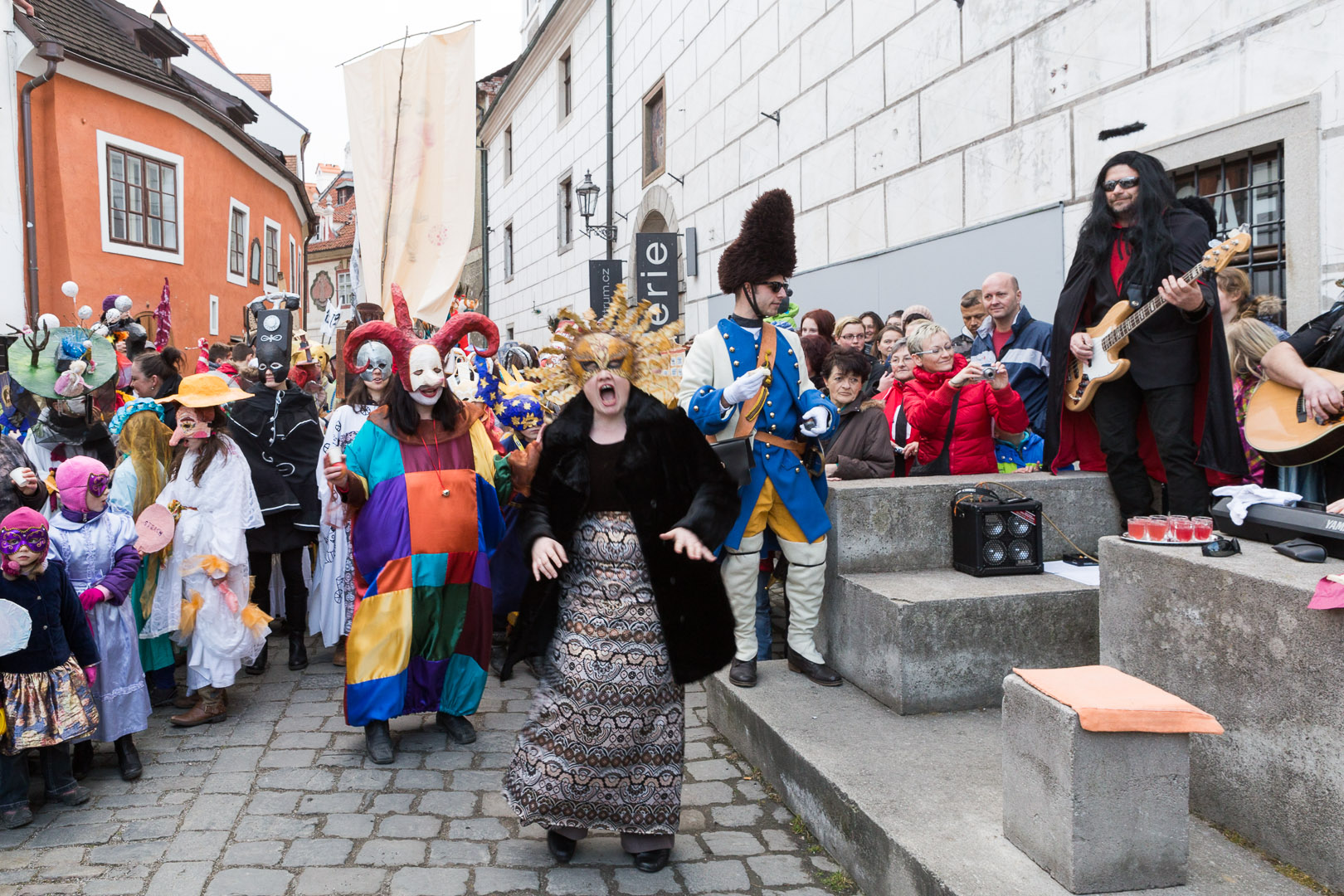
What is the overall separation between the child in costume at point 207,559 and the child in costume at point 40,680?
0.82 metres

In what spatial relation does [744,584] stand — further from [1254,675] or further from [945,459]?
[1254,675]

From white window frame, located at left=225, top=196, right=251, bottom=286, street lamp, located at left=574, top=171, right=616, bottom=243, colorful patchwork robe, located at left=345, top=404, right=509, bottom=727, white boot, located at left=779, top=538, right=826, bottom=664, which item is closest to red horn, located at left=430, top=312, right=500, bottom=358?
colorful patchwork robe, located at left=345, top=404, right=509, bottom=727

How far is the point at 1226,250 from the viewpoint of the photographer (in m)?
3.88

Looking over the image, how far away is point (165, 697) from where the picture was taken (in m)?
5.14

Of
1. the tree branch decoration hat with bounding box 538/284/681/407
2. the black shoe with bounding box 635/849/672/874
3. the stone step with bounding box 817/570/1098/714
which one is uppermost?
the tree branch decoration hat with bounding box 538/284/681/407

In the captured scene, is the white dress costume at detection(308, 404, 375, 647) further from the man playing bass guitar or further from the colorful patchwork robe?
the man playing bass guitar

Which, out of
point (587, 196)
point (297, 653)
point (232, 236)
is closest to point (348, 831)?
point (297, 653)

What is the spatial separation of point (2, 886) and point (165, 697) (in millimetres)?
1985

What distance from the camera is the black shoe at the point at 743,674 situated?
434cm

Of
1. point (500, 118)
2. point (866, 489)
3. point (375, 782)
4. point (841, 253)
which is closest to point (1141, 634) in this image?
point (866, 489)

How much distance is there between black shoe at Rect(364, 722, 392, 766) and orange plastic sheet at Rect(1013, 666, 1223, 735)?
279 centimetres

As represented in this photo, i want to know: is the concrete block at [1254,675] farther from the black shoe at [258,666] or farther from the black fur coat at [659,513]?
the black shoe at [258,666]

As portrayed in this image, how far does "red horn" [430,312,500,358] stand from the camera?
4.47m

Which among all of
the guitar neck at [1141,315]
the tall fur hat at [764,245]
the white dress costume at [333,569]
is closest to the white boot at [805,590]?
the tall fur hat at [764,245]
